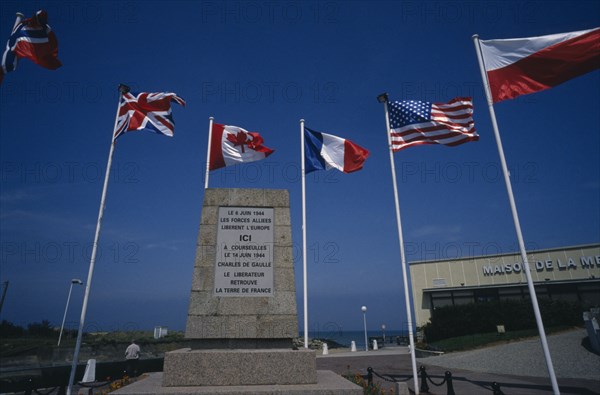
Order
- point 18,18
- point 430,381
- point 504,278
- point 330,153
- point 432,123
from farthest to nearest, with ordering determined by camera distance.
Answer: point 504,278 < point 330,153 < point 432,123 < point 430,381 < point 18,18

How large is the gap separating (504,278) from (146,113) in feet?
102

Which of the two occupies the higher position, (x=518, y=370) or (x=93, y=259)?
(x=93, y=259)

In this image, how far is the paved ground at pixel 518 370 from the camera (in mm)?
12023

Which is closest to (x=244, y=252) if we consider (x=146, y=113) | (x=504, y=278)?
(x=146, y=113)

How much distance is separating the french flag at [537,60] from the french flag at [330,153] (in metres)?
5.82

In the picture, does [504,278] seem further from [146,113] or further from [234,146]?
[146,113]

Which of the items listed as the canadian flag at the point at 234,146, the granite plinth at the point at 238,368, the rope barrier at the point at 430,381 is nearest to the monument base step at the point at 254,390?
the granite plinth at the point at 238,368

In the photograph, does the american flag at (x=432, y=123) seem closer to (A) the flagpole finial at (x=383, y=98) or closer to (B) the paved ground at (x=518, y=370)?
(A) the flagpole finial at (x=383, y=98)

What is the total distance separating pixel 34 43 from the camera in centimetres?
902

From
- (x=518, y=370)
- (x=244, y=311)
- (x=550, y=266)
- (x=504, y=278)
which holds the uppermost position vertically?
(x=550, y=266)

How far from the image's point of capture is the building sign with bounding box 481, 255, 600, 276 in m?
27.2

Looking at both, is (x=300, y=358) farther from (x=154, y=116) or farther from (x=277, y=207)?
(x=154, y=116)

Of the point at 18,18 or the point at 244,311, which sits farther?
the point at 18,18

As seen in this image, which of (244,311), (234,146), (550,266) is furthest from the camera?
(550,266)
